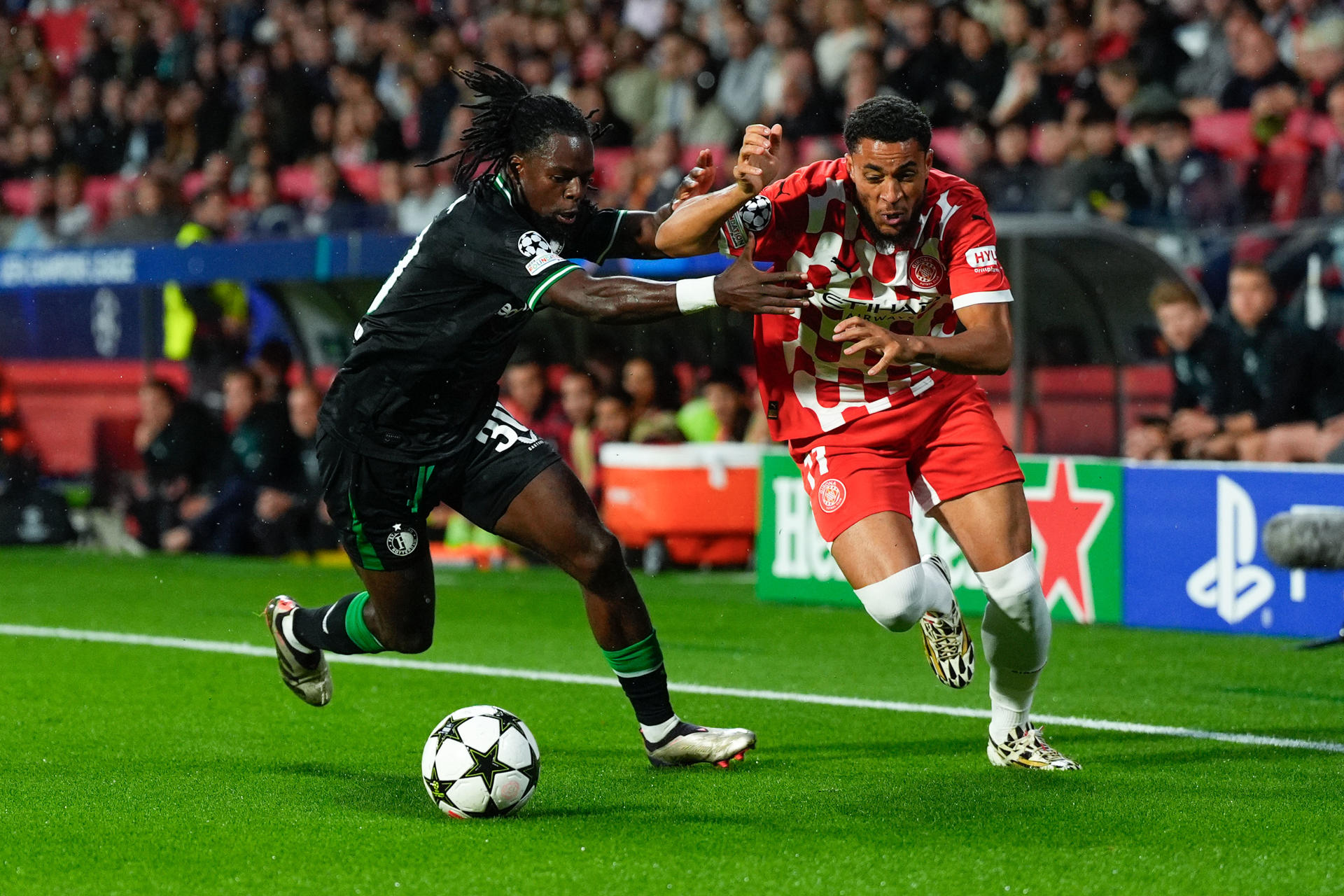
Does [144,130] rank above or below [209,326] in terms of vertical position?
above

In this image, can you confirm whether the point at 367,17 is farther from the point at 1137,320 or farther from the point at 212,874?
the point at 212,874

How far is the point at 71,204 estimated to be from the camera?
18.1m

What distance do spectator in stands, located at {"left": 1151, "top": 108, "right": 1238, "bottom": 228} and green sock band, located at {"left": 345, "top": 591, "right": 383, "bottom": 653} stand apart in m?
6.58

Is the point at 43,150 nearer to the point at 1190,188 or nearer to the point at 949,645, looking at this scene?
the point at 1190,188

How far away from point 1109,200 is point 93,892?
330 inches

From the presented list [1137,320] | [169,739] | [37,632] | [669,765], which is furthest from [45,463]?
[669,765]

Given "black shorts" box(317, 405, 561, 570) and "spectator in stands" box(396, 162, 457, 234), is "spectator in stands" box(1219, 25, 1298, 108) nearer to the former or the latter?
"spectator in stands" box(396, 162, 457, 234)

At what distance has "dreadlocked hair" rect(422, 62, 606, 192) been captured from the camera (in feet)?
17.2

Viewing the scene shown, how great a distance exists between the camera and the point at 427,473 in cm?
559

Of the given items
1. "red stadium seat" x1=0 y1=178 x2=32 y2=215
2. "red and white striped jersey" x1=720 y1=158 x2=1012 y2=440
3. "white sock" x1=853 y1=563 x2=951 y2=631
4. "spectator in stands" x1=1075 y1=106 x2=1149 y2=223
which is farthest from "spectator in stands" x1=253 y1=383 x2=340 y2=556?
"white sock" x1=853 y1=563 x2=951 y2=631

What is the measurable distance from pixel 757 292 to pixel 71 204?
1493 centimetres

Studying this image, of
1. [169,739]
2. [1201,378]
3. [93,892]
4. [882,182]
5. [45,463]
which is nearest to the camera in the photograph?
[93,892]

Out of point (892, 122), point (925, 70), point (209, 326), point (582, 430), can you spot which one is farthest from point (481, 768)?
point (209, 326)

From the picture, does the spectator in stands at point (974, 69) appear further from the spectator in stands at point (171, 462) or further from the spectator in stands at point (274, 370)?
the spectator in stands at point (171, 462)
